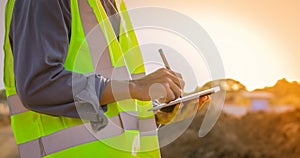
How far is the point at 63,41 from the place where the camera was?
2.64 feet

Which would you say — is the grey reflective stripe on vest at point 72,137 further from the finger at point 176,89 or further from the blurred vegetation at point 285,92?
the blurred vegetation at point 285,92

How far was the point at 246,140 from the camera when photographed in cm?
273

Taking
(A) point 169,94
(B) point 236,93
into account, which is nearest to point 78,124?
(A) point 169,94

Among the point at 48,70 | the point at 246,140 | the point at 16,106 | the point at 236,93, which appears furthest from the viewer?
the point at 246,140

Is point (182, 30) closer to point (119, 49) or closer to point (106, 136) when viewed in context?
point (119, 49)

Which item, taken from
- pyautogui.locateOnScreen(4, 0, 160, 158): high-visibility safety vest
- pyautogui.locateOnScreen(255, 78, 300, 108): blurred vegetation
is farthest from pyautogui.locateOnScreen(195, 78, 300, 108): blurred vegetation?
pyautogui.locateOnScreen(4, 0, 160, 158): high-visibility safety vest

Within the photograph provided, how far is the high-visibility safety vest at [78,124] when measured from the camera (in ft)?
2.77

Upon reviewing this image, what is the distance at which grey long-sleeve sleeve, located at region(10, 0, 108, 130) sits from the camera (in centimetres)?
79

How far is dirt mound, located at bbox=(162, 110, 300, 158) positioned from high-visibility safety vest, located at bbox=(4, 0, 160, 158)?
1744mm

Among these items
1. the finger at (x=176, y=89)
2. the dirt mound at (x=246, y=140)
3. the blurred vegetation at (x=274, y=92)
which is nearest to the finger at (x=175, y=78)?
the finger at (x=176, y=89)

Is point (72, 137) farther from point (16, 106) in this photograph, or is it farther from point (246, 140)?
point (246, 140)

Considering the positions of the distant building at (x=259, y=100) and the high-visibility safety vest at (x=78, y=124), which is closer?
the high-visibility safety vest at (x=78, y=124)

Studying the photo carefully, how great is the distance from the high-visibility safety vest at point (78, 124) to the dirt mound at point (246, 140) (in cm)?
174

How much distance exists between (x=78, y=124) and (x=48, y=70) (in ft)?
0.33
